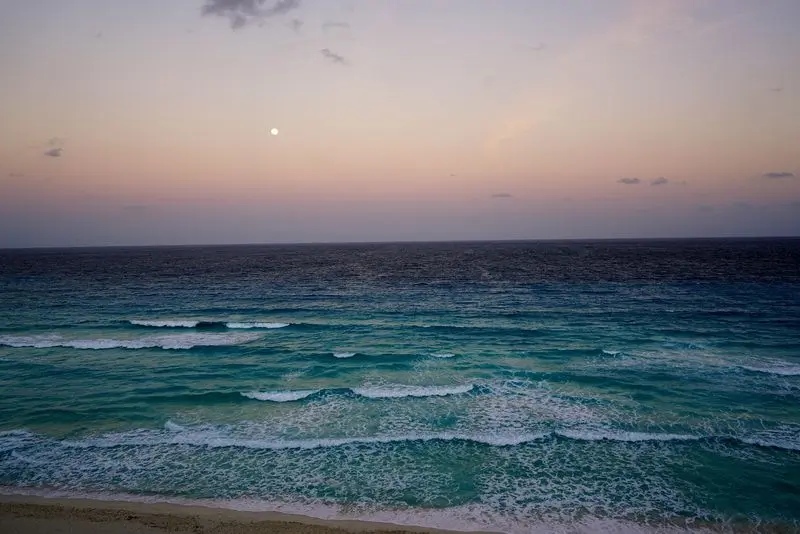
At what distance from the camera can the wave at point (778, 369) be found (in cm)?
2048

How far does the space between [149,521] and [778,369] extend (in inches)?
1050

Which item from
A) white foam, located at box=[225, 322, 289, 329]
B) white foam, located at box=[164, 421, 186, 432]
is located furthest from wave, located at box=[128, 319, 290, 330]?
white foam, located at box=[164, 421, 186, 432]

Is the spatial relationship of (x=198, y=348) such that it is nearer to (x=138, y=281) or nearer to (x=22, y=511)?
(x=22, y=511)

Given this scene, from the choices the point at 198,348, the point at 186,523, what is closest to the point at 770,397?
the point at 186,523

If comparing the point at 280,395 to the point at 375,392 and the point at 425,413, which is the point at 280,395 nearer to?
the point at 375,392

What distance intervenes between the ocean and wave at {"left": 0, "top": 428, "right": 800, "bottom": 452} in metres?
0.08

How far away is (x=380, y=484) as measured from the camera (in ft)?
39.7

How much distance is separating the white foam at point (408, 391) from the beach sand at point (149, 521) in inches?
329

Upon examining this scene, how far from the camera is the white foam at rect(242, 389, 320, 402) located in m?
18.4

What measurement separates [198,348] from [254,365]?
552 centimetres

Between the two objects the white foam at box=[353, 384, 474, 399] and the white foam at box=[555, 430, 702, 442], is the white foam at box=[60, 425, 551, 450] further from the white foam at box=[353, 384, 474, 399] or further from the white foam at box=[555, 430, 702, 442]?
the white foam at box=[353, 384, 474, 399]

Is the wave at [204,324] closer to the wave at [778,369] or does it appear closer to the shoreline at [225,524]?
the shoreline at [225,524]

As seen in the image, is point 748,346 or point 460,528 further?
point 748,346

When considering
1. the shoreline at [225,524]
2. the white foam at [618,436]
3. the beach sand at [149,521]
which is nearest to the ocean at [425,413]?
the white foam at [618,436]
